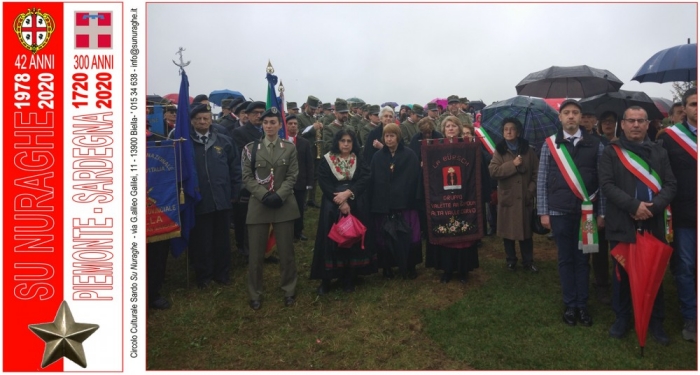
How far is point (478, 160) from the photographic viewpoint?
539cm

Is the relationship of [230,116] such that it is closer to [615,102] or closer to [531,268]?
[531,268]

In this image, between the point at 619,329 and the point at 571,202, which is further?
the point at 571,202

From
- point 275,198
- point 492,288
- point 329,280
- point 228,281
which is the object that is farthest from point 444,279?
point 228,281

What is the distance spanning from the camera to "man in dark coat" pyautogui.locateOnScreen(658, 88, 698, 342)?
3818mm

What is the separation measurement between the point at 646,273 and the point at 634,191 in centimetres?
68

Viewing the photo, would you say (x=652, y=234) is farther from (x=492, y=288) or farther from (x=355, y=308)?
(x=355, y=308)

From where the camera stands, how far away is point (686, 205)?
153 inches

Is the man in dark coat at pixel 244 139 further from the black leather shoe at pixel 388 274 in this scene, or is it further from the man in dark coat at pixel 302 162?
the black leather shoe at pixel 388 274

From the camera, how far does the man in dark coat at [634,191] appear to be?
12.3ft

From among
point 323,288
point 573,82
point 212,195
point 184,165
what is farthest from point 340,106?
point 323,288

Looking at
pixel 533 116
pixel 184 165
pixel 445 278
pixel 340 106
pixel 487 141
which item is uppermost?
pixel 340 106

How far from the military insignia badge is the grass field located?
2688mm

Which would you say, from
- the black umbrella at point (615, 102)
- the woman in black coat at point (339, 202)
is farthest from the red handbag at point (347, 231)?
the black umbrella at point (615, 102)

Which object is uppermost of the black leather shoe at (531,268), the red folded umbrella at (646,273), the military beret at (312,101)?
the military beret at (312,101)
